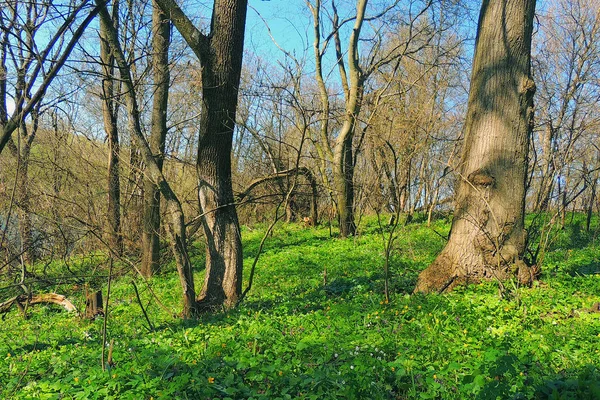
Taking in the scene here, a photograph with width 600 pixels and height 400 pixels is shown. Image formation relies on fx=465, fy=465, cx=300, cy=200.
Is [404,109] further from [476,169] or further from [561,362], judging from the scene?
[561,362]

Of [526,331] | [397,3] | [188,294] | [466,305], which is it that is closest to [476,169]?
[466,305]

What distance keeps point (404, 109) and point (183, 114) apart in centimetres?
810

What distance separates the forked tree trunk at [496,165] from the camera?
6031mm

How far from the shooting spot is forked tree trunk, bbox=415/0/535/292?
19.8 ft

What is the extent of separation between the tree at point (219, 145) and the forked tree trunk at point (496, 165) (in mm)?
2768

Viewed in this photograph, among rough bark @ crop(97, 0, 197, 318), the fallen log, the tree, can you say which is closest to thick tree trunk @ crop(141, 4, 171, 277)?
the fallen log

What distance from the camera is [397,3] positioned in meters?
15.2

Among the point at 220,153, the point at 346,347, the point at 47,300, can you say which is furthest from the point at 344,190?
the point at 346,347

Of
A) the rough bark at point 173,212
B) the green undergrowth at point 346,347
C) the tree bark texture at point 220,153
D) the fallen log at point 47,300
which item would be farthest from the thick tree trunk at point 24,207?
the tree bark texture at point 220,153

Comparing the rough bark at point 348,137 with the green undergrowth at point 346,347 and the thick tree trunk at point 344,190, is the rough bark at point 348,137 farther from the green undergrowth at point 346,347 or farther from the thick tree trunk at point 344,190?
the green undergrowth at point 346,347

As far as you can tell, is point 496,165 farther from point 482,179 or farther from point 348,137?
point 348,137

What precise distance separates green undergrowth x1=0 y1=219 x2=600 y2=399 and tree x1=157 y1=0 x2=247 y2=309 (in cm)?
56

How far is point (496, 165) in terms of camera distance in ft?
20.0

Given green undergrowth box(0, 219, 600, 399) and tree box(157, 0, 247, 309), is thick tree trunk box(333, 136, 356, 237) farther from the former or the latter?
tree box(157, 0, 247, 309)
